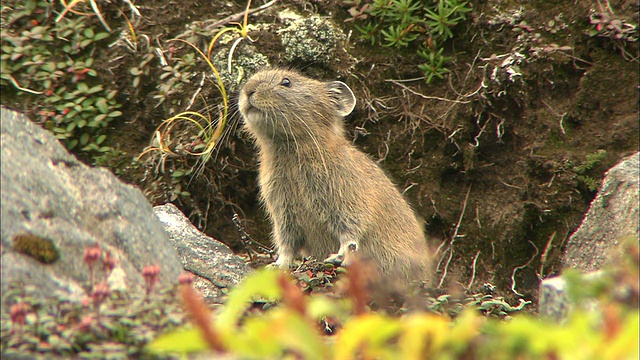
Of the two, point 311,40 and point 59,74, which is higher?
point 311,40

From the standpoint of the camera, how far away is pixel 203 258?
5.92 meters

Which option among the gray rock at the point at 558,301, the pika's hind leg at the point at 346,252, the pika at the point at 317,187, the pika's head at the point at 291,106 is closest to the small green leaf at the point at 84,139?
the pika's head at the point at 291,106

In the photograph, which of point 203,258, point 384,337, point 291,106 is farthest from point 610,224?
point 384,337

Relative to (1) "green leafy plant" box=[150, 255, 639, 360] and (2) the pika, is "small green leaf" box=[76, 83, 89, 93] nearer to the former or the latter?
(2) the pika

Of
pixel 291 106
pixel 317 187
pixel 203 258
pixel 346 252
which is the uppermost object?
pixel 291 106

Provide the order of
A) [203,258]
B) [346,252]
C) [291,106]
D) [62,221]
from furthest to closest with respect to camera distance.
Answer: [291,106] < [346,252] < [203,258] < [62,221]

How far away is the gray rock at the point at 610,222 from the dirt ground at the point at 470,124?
1.68m

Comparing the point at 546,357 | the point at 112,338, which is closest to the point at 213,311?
the point at 112,338

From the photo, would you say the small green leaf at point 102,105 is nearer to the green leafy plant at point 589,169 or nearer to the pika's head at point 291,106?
the pika's head at point 291,106

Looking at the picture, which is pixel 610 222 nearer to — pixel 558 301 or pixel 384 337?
pixel 558 301

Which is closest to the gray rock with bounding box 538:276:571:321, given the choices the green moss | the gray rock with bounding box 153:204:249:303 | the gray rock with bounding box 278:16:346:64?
the green moss

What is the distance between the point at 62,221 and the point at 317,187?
3149 millimetres

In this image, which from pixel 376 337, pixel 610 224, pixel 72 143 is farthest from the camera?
pixel 72 143

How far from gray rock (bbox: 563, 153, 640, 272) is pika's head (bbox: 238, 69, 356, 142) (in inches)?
96.0
